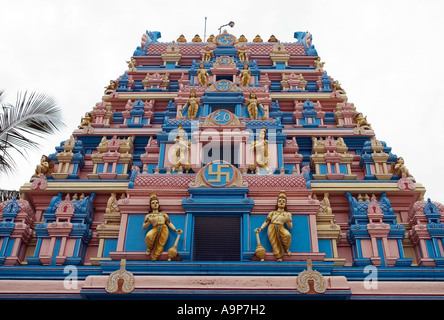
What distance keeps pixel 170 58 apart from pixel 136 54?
5.07 feet

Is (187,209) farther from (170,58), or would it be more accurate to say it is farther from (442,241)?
(170,58)

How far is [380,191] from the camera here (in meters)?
13.6

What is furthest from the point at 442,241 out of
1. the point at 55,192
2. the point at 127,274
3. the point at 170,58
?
the point at 170,58

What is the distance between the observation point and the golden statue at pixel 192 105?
16.6m

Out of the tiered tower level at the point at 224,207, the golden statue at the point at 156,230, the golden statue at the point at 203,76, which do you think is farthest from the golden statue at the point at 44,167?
the golden statue at the point at 203,76

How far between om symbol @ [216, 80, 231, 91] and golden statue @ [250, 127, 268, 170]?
126 inches

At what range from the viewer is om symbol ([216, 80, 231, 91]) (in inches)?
695

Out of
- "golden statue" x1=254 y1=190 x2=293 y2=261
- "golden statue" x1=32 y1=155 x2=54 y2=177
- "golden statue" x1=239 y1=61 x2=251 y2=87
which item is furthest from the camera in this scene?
"golden statue" x1=239 y1=61 x2=251 y2=87

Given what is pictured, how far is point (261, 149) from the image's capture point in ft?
47.6

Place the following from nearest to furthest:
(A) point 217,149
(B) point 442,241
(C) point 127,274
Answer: (C) point 127,274, (B) point 442,241, (A) point 217,149

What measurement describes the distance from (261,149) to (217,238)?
314 cm

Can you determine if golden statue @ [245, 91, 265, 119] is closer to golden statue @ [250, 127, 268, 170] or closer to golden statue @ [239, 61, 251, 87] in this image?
golden statue @ [239, 61, 251, 87]

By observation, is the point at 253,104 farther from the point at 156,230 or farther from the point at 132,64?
the point at 156,230

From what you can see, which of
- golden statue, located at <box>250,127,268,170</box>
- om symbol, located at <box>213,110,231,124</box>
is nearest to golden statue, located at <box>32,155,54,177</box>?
om symbol, located at <box>213,110,231,124</box>
